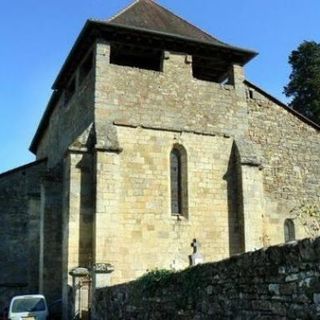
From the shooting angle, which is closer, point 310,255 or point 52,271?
point 310,255

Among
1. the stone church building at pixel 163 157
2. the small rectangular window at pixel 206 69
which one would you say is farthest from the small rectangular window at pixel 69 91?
the small rectangular window at pixel 206 69

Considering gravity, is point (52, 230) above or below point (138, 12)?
below

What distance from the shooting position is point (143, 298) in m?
9.40

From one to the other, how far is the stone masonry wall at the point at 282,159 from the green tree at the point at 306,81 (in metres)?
10.1

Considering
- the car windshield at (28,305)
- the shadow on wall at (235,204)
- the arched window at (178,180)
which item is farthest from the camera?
the shadow on wall at (235,204)

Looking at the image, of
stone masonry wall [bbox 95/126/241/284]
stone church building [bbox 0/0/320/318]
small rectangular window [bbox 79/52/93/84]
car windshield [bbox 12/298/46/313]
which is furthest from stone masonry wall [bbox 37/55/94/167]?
car windshield [bbox 12/298/46/313]

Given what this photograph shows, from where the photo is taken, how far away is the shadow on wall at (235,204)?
661 inches

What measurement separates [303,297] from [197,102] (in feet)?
42.5

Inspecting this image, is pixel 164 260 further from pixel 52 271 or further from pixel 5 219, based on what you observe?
pixel 5 219

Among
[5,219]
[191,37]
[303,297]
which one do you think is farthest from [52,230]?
[303,297]

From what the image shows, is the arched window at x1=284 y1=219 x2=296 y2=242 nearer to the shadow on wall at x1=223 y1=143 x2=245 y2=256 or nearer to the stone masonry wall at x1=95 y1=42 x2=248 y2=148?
the shadow on wall at x1=223 y1=143 x2=245 y2=256

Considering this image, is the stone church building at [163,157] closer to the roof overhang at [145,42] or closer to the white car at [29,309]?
the roof overhang at [145,42]

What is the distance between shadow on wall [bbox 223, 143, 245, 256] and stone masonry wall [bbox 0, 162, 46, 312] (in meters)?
8.88

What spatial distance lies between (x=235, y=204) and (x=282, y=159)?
9.69ft
